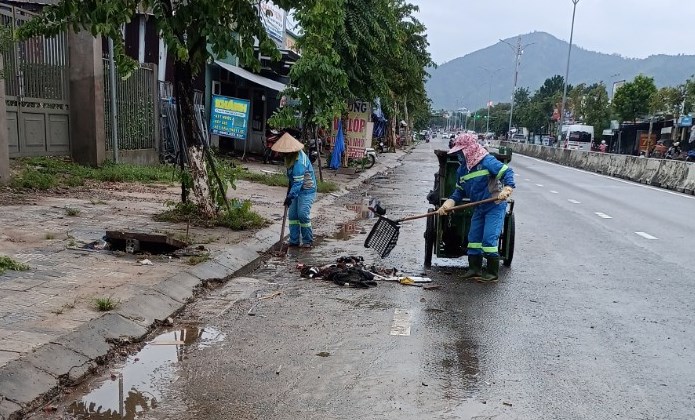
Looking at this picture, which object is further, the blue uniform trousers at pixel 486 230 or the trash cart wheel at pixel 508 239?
the trash cart wheel at pixel 508 239

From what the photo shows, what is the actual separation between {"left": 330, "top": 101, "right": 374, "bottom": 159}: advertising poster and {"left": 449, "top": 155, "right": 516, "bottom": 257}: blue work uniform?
42.7ft

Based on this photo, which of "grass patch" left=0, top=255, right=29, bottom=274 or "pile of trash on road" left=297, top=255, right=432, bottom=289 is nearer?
"grass patch" left=0, top=255, right=29, bottom=274

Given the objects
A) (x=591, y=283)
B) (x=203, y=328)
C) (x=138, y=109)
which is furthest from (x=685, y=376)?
(x=138, y=109)

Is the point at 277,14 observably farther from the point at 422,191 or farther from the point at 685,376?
the point at 685,376

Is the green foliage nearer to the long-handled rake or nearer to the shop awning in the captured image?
the shop awning

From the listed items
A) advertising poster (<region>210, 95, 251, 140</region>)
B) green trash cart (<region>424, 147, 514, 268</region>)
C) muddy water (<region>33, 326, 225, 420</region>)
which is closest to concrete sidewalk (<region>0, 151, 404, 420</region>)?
muddy water (<region>33, 326, 225, 420</region>)

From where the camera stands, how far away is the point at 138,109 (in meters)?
14.9

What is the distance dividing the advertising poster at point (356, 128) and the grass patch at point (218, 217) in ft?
36.4

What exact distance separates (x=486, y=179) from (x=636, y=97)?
48583mm

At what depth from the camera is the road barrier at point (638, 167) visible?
1977 cm

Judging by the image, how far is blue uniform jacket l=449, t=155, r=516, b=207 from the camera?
260 inches

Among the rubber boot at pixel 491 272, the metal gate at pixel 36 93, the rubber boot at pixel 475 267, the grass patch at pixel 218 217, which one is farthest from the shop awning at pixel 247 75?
the rubber boot at pixel 491 272

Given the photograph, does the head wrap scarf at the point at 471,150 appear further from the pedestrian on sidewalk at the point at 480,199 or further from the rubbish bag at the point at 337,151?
the rubbish bag at the point at 337,151

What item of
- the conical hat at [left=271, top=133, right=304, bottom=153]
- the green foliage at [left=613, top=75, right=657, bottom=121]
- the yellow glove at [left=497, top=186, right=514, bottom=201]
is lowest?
the yellow glove at [left=497, top=186, right=514, bottom=201]
